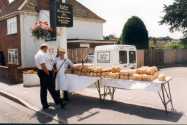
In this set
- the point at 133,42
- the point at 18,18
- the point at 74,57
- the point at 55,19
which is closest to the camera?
the point at 55,19

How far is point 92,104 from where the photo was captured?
938cm

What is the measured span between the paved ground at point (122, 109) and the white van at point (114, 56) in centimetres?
542

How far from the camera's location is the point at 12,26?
24.5 m

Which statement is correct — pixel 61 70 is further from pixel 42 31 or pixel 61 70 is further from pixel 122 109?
pixel 42 31

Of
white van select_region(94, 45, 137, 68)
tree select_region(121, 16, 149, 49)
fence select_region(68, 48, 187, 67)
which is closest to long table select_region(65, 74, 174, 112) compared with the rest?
white van select_region(94, 45, 137, 68)

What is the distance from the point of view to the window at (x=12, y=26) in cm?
2380

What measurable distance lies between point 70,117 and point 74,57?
44.6 ft

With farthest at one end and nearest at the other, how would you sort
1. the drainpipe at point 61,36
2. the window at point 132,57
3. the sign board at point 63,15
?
the window at point 132,57 < the drainpipe at point 61,36 < the sign board at point 63,15

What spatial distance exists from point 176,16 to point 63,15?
31.5m

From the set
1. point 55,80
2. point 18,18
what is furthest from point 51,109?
point 18,18

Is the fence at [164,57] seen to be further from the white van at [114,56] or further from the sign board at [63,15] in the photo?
the sign board at [63,15]

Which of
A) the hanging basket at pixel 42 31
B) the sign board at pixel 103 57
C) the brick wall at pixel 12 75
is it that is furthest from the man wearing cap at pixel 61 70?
the sign board at pixel 103 57

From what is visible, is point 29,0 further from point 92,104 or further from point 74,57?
point 92,104

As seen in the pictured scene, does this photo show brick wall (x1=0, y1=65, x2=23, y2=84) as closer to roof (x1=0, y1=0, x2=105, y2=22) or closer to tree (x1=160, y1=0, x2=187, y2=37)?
roof (x1=0, y1=0, x2=105, y2=22)
